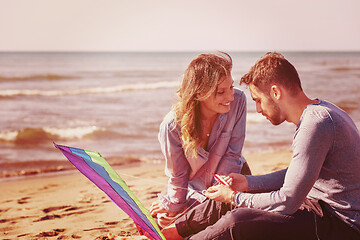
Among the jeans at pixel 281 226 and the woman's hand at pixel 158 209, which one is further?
the woman's hand at pixel 158 209

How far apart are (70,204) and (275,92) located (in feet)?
8.58

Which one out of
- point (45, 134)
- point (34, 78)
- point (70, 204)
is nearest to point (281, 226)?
point (70, 204)

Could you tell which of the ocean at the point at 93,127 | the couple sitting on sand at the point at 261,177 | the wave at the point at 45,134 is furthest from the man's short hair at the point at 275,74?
the wave at the point at 45,134

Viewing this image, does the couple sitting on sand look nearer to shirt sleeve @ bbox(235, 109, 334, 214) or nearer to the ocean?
shirt sleeve @ bbox(235, 109, 334, 214)

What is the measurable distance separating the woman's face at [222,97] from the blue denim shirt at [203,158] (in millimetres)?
145

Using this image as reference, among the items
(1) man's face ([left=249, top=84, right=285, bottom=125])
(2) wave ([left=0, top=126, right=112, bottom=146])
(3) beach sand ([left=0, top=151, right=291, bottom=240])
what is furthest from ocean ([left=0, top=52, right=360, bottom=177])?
(1) man's face ([left=249, top=84, right=285, bottom=125])

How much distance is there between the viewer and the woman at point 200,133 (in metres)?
3.00

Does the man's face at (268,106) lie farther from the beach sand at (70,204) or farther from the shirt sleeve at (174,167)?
the beach sand at (70,204)

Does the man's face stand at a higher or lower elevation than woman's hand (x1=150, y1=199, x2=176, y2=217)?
higher

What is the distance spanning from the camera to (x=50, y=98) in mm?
14289

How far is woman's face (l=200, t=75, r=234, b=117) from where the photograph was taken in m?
3.00

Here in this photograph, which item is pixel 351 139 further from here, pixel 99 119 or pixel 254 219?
pixel 99 119

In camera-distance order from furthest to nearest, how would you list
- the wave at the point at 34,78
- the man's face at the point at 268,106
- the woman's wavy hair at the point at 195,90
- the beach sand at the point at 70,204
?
1. the wave at the point at 34,78
2. the beach sand at the point at 70,204
3. the woman's wavy hair at the point at 195,90
4. the man's face at the point at 268,106

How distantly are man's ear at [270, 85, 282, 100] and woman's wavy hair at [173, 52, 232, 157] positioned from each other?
569mm
